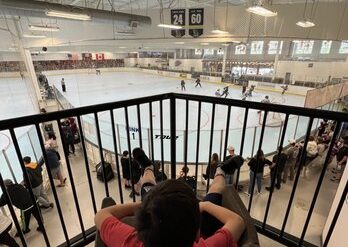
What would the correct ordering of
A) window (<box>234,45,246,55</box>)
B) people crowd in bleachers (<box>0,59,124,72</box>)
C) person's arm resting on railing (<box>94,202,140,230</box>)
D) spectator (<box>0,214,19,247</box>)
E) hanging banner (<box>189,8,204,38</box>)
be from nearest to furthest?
person's arm resting on railing (<box>94,202,140,230</box>), spectator (<box>0,214,19,247</box>), hanging banner (<box>189,8,204,38</box>), window (<box>234,45,246,55</box>), people crowd in bleachers (<box>0,59,124,72</box>)

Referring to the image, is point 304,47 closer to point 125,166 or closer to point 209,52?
point 209,52

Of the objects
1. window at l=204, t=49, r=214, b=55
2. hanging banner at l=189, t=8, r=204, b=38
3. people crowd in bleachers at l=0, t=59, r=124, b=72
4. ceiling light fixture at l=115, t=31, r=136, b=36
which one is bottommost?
people crowd in bleachers at l=0, t=59, r=124, b=72

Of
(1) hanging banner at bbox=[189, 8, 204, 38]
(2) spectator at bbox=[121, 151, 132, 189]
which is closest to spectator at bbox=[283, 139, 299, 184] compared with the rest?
(2) spectator at bbox=[121, 151, 132, 189]

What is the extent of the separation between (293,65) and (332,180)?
1470 centimetres

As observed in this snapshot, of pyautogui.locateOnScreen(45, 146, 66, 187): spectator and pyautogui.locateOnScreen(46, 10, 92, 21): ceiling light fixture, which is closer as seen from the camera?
pyautogui.locateOnScreen(45, 146, 66, 187): spectator

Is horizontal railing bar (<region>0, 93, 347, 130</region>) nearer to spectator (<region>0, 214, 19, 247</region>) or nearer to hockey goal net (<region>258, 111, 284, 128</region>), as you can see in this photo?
spectator (<region>0, 214, 19, 247</region>)

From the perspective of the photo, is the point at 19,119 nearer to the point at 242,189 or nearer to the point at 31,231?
the point at 31,231

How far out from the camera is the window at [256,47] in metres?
21.8

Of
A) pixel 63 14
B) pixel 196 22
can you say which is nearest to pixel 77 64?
pixel 196 22

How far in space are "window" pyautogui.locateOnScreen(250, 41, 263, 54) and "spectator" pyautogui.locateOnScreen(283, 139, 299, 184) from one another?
18.9 metres

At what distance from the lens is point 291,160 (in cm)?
544

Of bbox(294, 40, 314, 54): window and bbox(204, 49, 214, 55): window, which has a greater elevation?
bbox(294, 40, 314, 54): window

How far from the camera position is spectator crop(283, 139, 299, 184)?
522cm

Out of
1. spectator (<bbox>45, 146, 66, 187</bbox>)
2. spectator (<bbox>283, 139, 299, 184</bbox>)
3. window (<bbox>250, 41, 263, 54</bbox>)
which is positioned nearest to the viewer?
spectator (<bbox>45, 146, 66, 187</bbox>)
